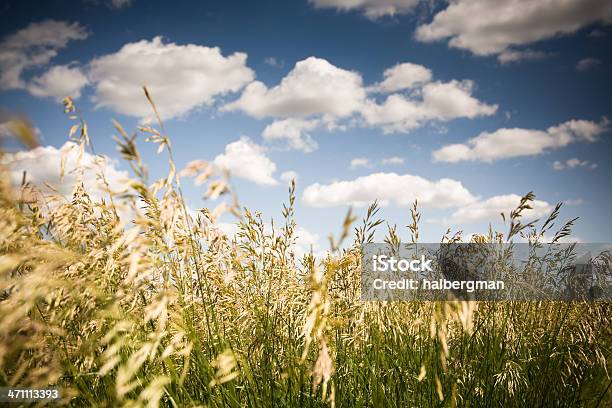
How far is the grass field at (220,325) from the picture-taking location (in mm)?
1774

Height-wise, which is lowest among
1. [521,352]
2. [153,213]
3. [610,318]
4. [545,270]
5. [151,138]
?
[521,352]

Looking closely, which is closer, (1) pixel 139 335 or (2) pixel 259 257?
(1) pixel 139 335

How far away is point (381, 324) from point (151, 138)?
192 centimetres

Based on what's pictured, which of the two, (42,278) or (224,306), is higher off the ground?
(42,278)

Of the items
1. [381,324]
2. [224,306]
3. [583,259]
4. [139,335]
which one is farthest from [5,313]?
[583,259]

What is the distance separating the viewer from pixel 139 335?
8.12ft

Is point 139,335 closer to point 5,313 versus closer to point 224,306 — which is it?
point 224,306

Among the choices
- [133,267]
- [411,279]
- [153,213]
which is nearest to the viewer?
[133,267]

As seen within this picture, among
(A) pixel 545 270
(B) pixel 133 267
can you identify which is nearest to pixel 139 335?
(B) pixel 133 267

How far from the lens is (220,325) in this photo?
277 cm

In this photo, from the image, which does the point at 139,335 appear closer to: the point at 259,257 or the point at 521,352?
the point at 259,257

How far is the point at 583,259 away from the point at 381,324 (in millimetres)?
2355

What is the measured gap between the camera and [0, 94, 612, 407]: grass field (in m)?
1.77

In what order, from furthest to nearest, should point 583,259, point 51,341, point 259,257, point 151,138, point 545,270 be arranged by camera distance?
1. point 583,259
2. point 545,270
3. point 259,257
4. point 51,341
5. point 151,138
